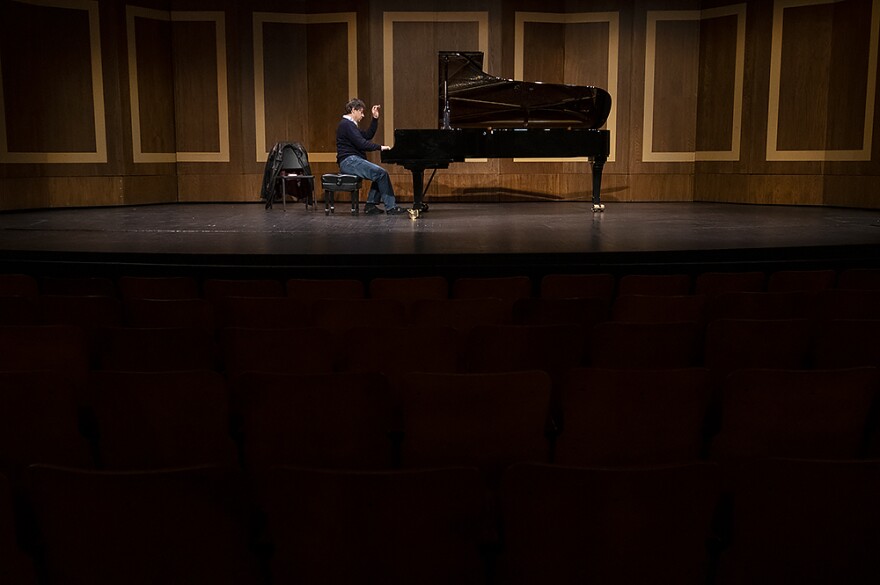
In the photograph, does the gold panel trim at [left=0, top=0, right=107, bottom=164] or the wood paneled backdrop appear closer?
the gold panel trim at [left=0, top=0, right=107, bottom=164]

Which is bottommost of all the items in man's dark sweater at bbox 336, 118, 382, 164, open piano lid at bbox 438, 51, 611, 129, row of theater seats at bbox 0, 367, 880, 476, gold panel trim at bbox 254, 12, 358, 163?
row of theater seats at bbox 0, 367, 880, 476

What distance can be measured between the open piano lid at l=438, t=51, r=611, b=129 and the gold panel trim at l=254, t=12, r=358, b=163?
3.25 metres

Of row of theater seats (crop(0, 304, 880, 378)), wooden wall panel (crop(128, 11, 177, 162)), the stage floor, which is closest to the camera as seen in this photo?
row of theater seats (crop(0, 304, 880, 378))

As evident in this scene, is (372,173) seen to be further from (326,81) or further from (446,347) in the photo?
(446,347)

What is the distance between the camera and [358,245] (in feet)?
18.0

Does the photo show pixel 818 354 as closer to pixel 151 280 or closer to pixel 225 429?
pixel 225 429

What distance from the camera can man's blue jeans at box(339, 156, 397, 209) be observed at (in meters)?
8.47

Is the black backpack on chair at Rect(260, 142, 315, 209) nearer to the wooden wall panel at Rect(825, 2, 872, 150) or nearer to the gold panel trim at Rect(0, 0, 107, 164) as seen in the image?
the gold panel trim at Rect(0, 0, 107, 164)

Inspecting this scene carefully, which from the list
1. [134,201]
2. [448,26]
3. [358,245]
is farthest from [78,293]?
[448,26]

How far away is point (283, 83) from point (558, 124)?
4.72 metres

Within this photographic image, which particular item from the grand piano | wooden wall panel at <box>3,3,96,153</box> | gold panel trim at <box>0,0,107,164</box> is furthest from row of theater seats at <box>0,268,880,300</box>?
wooden wall panel at <box>3,3,96,153</box>

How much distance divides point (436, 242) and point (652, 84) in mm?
7012

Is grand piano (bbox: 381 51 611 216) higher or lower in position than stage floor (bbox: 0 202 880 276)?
higher

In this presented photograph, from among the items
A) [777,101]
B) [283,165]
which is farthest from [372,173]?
[777,101]
